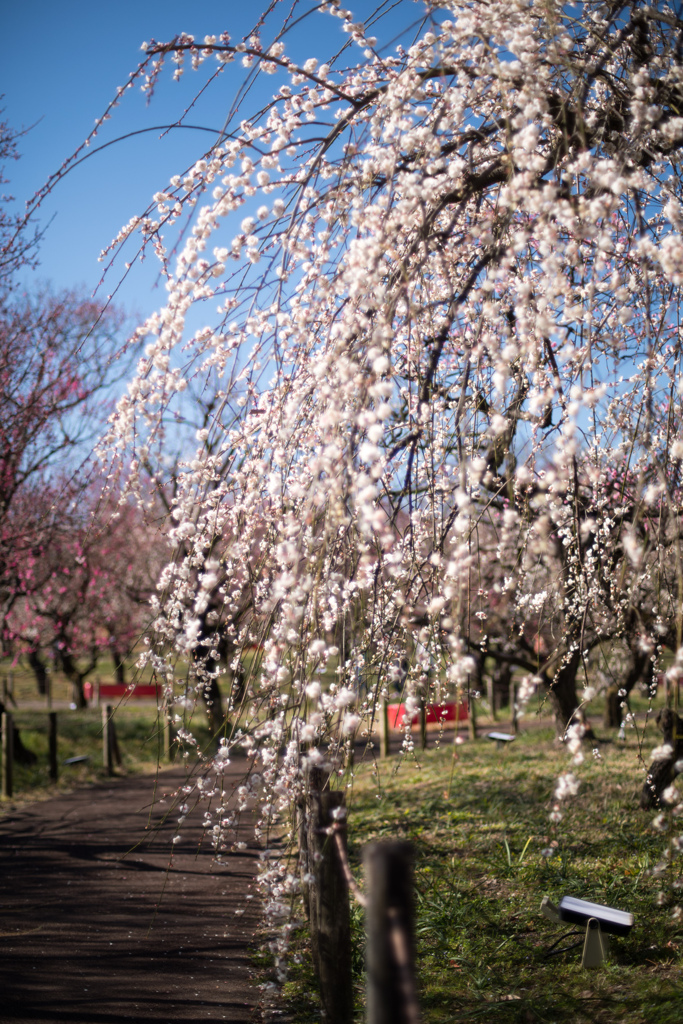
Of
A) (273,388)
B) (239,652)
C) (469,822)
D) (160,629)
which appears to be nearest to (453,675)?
(239,652)

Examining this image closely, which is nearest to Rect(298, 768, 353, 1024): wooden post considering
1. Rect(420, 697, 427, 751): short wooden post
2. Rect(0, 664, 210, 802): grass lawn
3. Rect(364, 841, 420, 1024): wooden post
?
Rect(420, 697, 427, 751): short wooden post

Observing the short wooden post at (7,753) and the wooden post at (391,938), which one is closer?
the wooden post at (391,938)

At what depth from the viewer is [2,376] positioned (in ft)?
26.2

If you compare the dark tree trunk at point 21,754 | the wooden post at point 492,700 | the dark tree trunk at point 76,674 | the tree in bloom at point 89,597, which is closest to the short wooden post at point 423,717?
the dark tree trunk at point 21,754

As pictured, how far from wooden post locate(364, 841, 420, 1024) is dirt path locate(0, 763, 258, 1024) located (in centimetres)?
106

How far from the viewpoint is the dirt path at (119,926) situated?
3.38 metres

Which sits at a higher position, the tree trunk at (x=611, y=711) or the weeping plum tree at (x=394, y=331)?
the weeping plum tree at (x=394, y=331)

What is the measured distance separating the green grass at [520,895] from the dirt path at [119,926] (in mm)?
485

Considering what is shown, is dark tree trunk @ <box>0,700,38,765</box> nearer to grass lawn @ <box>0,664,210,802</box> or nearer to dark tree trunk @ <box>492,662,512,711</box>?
grass lawn @ <box>0,664,210,802</box>

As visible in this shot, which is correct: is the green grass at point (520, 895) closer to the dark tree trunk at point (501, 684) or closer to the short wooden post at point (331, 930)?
Answer: the short wooden post at point (331, 930)

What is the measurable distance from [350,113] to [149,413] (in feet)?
4.61

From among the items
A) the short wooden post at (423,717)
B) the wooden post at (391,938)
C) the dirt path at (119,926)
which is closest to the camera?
the wooden post at (391,938)

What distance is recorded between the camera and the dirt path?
11.1 ft

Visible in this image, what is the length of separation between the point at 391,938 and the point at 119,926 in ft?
11.7
